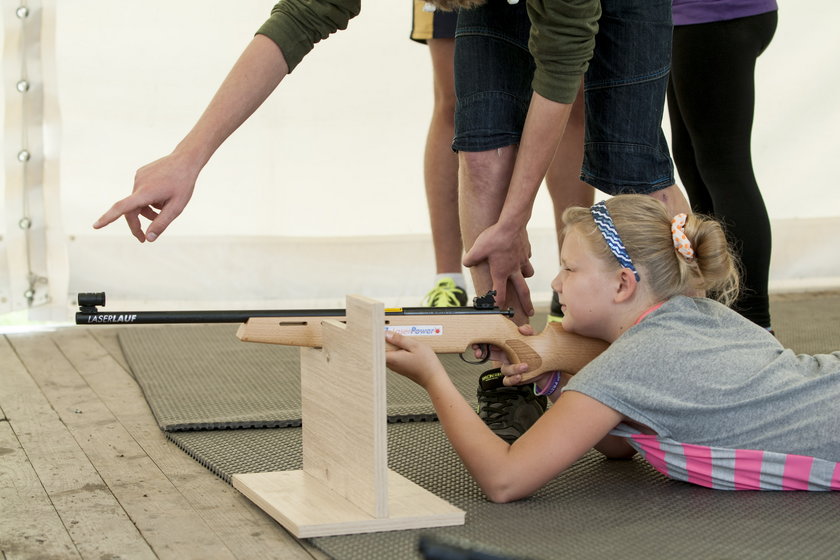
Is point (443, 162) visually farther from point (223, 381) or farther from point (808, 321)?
point (808, 321)

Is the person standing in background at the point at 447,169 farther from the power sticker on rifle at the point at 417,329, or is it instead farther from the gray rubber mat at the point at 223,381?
the power sticker on rifle at the point at 417,329

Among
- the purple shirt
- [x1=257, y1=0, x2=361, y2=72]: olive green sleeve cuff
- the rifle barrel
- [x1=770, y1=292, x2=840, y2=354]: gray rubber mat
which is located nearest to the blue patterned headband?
the rifle barrel

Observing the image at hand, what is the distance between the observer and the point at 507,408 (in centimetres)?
184

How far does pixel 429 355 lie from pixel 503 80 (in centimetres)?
61

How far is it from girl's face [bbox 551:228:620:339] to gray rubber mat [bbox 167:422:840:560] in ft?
0.80

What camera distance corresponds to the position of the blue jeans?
5.93 ft

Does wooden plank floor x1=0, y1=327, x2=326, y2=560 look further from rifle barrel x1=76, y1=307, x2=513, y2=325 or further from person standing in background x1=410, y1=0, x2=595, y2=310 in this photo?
person standing in background x1=410, y1=0, x2=595, y2=310

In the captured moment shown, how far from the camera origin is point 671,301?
5.11 ft

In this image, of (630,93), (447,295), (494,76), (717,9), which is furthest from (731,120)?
(447,295)

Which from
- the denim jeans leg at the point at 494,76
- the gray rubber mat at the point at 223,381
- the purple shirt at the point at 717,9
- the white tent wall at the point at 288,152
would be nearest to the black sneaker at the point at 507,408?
the gray rubber mat at the point at 223,381

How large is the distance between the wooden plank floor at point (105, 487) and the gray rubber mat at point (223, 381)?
0.23ft

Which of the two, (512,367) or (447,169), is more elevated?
(447,169)

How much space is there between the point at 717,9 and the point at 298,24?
3.23 ft

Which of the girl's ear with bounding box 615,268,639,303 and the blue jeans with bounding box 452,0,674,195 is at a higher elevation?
the blue jeans with bounding box 452,0,674,195
